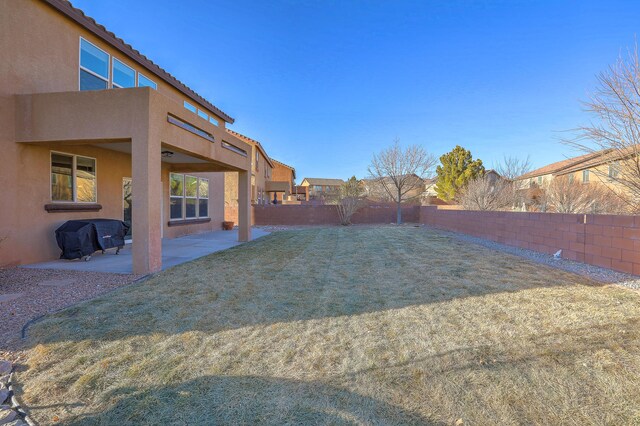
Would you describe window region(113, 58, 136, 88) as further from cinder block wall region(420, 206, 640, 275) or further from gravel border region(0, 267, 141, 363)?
cinder block wall region(420, 206, 640, 275)

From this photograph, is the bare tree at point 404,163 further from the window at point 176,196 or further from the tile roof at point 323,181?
the tile roof at point 323,181

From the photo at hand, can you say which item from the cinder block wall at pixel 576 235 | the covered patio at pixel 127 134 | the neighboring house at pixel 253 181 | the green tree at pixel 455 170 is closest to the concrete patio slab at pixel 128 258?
the covered patio at pixel 127 134

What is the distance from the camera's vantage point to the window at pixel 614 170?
24.5 ft

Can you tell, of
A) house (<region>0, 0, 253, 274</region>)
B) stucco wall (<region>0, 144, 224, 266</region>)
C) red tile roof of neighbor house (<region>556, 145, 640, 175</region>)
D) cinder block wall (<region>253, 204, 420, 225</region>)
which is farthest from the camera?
cinder block wall (<region>253, 204, 420, 225</region>)

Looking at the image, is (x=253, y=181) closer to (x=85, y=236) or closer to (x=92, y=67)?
(x=92, y=67)

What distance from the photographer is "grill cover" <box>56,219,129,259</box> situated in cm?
792

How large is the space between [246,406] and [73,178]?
896 centimetres

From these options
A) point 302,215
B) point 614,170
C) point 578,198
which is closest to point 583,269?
point 614,170

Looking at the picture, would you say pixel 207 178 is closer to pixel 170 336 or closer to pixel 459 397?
pixel 170 336

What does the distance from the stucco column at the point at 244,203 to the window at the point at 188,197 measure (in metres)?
2.98

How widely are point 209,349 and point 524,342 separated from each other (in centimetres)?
349

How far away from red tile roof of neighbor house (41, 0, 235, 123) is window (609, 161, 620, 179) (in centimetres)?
1320

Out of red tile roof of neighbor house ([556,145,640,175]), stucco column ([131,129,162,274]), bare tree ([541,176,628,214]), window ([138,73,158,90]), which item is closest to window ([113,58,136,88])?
window ([138,73,158,90])

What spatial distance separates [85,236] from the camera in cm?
816
